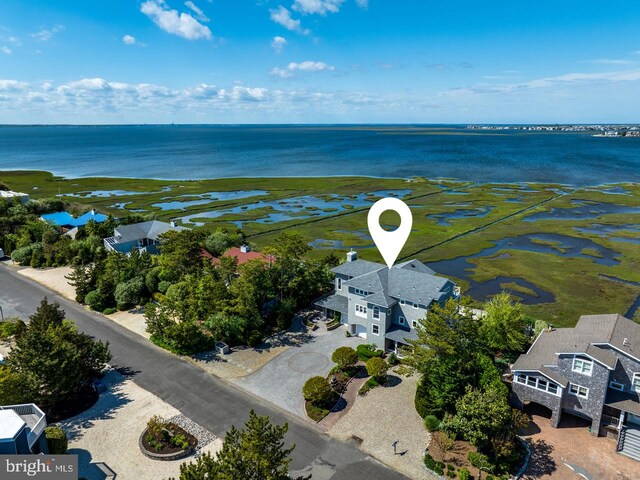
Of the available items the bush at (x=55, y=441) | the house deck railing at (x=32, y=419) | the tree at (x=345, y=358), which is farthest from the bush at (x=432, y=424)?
the house deck railing at (x=32, y=419)

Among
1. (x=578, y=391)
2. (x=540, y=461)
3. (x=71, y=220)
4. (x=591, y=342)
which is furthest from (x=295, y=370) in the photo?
(x=71, y=220)

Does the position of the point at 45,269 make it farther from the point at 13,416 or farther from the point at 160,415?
the point at 13,416

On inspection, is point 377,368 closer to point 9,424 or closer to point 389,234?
point 389,234

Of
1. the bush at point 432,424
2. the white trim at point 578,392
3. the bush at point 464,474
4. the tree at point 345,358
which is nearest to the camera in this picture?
the bush at point 464,474

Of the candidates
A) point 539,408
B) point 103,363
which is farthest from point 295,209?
point 539,408

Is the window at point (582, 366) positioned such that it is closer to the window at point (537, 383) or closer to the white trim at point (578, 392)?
the white trim at point (578, 392)

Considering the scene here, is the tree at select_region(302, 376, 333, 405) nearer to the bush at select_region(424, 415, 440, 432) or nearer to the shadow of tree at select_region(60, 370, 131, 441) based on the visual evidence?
the bush at select_region(424, 415, 440, 432)
